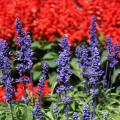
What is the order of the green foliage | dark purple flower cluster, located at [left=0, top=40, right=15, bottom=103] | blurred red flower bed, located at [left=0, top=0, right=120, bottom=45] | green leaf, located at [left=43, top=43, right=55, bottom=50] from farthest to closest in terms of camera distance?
1. green leaf, located at [left=43, top=43, right=55, bottom=50]
2. blurred red flower bed, located at [left=0, top=0, right=120, bottom=45]
3. the green foliage
4. dark purple flower cluster, located at [left=0, top=40, right=15, bottom=103]

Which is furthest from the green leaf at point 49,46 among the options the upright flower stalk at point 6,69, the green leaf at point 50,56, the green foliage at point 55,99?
the upright flower stalk at point 6,69

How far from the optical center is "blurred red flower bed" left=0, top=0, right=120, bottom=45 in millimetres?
7680

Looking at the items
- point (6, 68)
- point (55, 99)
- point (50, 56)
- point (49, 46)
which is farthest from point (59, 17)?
point (6, 68)

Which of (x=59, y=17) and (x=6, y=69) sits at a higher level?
(x=59, y=17)

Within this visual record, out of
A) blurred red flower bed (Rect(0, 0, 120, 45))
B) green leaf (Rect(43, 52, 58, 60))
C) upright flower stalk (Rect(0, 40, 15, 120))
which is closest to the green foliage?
green leaf (Rect(43, 52, 58, 60))

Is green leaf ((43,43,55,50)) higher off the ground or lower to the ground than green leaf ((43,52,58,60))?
higher

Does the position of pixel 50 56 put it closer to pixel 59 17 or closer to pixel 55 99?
pixel 59 17

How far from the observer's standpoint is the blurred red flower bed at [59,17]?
25.2ft

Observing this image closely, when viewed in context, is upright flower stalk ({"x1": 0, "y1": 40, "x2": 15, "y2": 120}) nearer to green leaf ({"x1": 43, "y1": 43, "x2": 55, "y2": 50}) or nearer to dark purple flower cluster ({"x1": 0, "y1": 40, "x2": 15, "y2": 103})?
dark purple flower cluster ({"x1": 0, "y1": 40, "x2": 15, "y2": 103})

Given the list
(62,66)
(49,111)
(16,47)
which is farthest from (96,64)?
(16,47)

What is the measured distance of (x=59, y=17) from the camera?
8.01 m

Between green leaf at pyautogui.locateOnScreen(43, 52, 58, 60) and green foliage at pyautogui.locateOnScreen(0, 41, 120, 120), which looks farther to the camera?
green leaf at pyautogui.locateOnScreen(43, 52, 58, 60)

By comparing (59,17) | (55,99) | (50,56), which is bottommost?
(55,99)

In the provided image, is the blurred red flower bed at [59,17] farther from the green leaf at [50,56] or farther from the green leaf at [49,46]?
the green leaf at [50,56]
